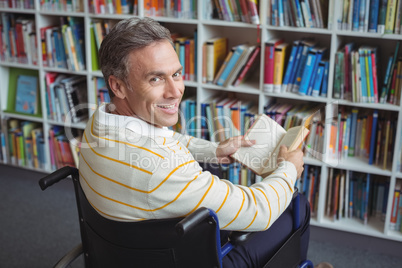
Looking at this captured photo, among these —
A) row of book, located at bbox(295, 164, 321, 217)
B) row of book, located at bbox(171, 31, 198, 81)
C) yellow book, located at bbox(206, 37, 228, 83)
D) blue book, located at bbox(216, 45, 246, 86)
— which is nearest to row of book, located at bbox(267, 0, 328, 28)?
blue book, located at bbox(216, 45, 246, 86)

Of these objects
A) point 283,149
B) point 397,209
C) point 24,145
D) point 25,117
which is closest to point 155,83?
point 283,149

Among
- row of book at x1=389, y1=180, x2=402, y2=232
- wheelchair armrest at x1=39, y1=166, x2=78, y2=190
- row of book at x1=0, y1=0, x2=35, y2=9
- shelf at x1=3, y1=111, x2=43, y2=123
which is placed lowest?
row of book at x1=389, y1=180, x2=402, y2=232

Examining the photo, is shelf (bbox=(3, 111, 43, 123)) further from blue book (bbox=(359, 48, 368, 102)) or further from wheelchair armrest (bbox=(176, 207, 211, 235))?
wheelchair armrest (bbox=(176, 207, 211, 235))

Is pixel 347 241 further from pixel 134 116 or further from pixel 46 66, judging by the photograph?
pixel 46 66

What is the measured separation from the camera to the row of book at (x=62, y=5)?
281 centimetres

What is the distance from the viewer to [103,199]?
125cm

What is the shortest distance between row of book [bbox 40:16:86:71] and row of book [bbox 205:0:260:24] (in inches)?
34.6

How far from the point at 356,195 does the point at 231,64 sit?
97cm

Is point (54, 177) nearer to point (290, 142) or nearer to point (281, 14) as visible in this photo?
point (290, 142)

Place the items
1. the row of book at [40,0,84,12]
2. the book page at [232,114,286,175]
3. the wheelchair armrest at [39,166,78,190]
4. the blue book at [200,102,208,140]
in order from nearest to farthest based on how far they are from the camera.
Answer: the wheelchair armrest at [39,166,78,190], the book page at [232,114,286,175], the blue book at [200,102,208,140], the row of book at [40,0,84,12]

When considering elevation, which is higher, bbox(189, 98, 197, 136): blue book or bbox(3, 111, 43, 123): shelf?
bbox(189, 98, 197, 136): blue book

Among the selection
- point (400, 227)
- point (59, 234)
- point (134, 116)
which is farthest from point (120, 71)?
point (400, 227)

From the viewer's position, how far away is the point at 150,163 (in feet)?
3.89

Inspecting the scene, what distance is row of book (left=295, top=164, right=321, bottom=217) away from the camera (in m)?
2.55
